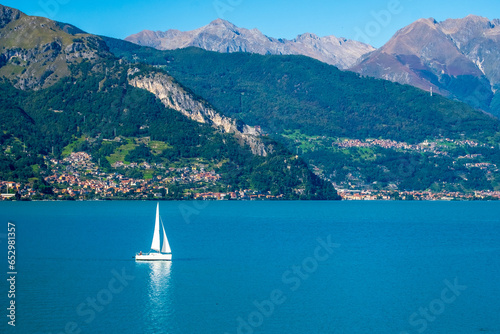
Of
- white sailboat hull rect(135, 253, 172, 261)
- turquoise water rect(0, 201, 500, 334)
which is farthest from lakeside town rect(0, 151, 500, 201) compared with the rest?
white sailboat hull rect(135, 253, 172, 261)

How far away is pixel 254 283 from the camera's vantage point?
63.8 m

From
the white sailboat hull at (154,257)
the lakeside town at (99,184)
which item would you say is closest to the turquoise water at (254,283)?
the white sailboat hull at (154,257)

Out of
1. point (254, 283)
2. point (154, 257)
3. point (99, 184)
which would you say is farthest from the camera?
point (99, 184)

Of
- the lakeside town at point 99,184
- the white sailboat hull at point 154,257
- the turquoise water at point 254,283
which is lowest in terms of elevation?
the turquoise water at point 254,283

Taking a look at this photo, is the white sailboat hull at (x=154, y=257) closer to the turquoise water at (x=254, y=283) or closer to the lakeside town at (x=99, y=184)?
the turquoise water at (x=254, y=283)

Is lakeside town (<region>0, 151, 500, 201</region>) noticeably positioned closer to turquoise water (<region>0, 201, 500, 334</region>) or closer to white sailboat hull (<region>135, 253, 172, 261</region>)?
turquoise water (<region>0, 201, 500, 334</region>)

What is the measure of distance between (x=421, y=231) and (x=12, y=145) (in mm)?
113123

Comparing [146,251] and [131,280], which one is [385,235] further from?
[131,280]

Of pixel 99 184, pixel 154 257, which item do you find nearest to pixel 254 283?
pixel 154 257

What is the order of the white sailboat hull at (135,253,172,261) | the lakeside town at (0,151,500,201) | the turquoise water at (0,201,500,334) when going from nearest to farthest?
the turquoise water at (0,201,500,334), the white sailboat hull at (135,253,172,261), the lakeside town at (0,151,500,201)

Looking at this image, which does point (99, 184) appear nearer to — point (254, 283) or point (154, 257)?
point (154, 257)

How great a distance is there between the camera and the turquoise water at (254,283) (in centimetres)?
5066

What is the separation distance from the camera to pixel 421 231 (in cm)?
12106

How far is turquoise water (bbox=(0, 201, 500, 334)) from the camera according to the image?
50.7m
